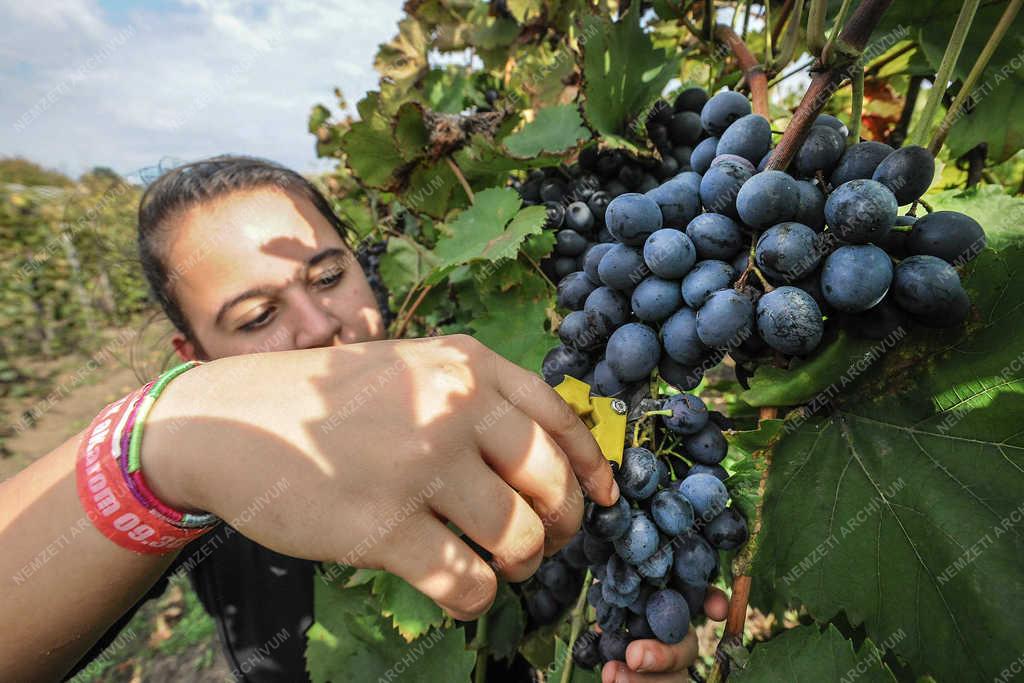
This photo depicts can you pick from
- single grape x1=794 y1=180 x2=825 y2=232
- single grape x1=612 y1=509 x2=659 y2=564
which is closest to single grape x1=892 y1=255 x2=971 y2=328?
single grape x1=794 y1=180 x2=825 y2=232

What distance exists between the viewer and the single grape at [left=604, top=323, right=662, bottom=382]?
78 centimetres

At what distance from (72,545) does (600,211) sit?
1.06 m

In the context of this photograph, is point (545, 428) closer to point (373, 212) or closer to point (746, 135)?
point (746, 135)

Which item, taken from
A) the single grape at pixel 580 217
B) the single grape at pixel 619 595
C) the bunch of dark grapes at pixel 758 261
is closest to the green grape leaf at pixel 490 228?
the single grape at pixel 580 217

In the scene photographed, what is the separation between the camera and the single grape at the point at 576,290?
0.94 m

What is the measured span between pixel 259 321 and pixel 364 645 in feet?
3.17

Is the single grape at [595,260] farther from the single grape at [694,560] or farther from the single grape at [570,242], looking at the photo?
the single grape at [694,560]

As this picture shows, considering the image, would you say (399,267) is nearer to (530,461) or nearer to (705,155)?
(705,155)

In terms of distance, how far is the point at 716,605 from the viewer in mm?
899

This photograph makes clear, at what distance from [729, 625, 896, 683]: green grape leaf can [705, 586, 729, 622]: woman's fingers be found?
7 centimetres

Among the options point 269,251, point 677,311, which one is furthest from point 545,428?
point 269,251

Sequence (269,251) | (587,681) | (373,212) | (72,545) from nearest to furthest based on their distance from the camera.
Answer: (72,545)
(587,681)
(269,251)
(373,212)

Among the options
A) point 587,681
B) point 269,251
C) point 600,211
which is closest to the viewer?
point 587,681

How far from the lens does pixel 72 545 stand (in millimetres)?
718
